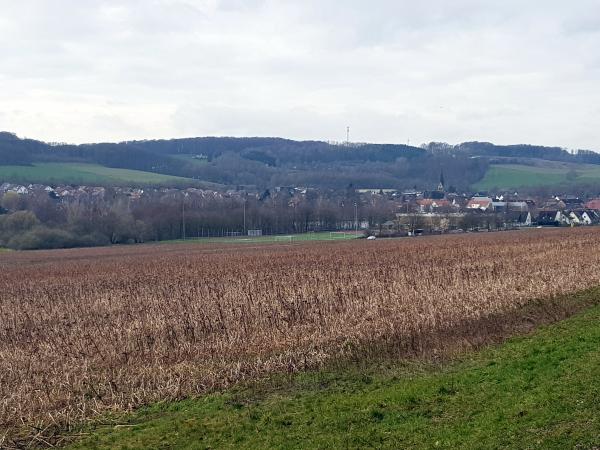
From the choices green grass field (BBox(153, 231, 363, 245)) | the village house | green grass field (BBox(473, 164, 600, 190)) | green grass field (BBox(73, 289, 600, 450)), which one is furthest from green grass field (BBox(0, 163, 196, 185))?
green grass field (BBox(73, 289, 600, 450))

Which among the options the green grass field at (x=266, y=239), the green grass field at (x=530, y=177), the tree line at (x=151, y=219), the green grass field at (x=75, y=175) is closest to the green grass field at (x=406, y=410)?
the green grass field at (x=266, y=239)

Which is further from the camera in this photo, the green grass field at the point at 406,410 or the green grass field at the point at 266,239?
the green grass field at the point at 266,239

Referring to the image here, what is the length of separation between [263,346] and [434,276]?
12.2 m

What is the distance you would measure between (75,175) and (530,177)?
9793 cm

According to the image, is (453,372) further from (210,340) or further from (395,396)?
(210,340)

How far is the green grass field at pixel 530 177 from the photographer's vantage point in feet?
587

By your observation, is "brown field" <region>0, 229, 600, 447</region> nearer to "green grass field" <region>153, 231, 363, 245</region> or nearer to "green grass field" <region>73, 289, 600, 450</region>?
"green grass field" <region>73, 289, 600, 450</region>

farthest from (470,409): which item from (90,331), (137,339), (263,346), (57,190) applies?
(57,190)

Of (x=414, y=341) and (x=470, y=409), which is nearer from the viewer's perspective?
(x=470, y=409)

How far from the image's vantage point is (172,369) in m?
15.4

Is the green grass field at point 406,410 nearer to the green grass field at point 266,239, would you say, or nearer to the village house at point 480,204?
the green grass field at point 266,239

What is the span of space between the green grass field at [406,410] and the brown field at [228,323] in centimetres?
107

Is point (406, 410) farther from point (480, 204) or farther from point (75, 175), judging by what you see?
point (75, 175)

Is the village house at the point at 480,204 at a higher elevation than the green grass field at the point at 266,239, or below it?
higher
